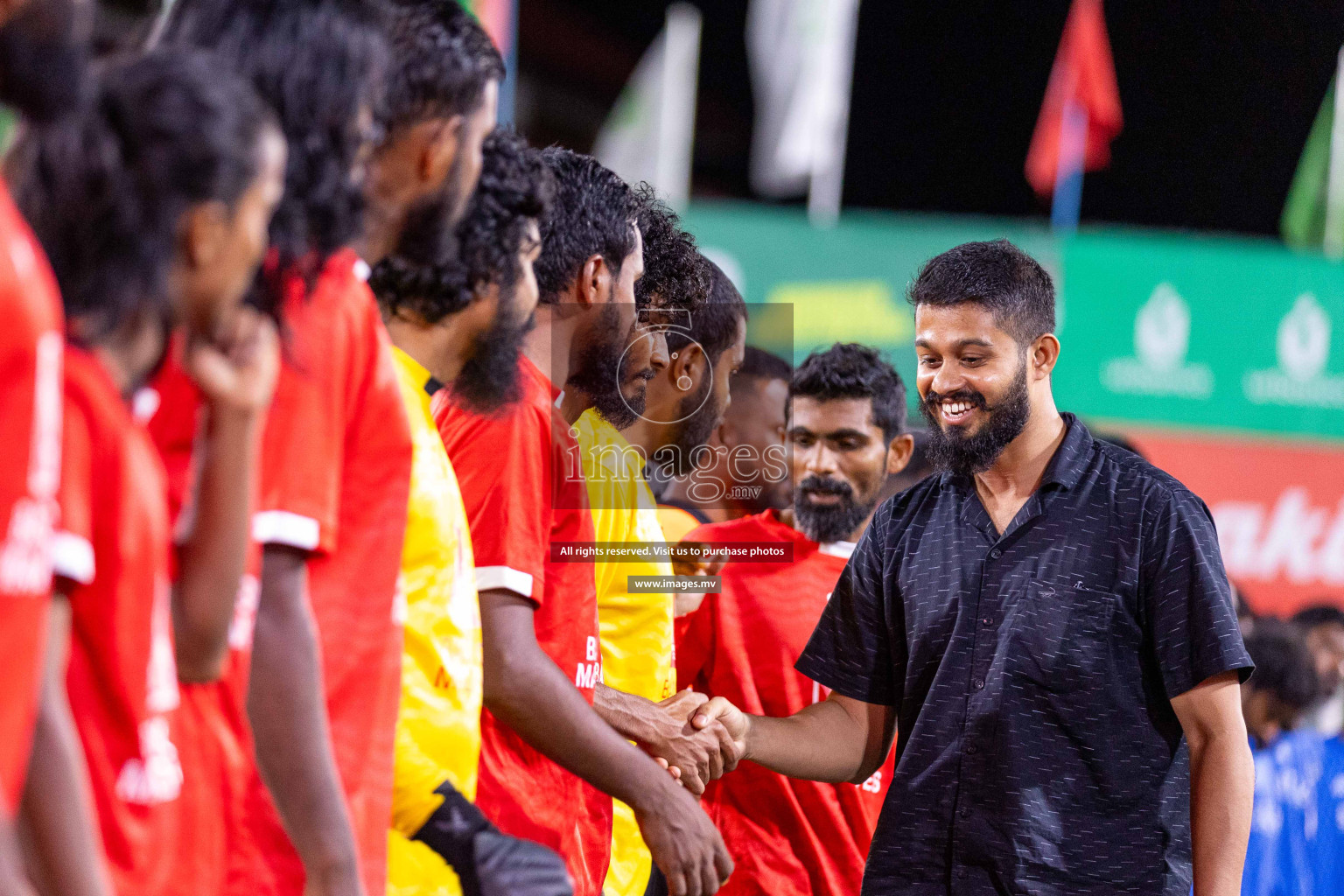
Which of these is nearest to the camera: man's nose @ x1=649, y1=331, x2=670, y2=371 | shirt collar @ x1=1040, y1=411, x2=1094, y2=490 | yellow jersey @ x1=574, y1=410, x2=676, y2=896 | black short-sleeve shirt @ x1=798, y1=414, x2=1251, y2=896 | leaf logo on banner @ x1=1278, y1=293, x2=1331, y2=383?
black short-sleeve shirt @ x1=798, y1=414, x2=1251, y2=896

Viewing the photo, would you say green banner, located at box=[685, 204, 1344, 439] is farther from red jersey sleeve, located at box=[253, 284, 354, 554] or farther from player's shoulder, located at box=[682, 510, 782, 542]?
red jersey sleeve, located at box=[253, 284, 354, 554]

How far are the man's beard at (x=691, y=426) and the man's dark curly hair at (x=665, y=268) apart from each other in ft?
1.22

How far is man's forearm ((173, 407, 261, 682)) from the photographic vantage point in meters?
1.52

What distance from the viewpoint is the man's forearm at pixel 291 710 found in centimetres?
169

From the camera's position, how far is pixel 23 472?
3.91 feet

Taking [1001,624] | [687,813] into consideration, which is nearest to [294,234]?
[687,813]

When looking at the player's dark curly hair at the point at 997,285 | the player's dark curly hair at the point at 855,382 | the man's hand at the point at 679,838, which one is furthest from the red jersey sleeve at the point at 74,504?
the player's dark curly hair at the point at 855,382

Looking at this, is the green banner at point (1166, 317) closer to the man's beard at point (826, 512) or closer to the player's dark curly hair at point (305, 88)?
the man's beard at point (826, 512)

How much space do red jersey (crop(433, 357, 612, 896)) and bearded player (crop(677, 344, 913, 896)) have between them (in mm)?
1096

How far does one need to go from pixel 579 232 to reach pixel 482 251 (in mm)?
863

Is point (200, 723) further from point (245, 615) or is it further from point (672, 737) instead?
point (672, 737)

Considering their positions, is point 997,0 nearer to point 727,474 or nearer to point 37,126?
point 727,474

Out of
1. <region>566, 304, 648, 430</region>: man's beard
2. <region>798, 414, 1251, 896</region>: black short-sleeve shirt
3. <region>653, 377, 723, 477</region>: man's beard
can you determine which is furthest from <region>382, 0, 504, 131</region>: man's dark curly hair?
<region>653, 377, 723, 477</region>: man's beard

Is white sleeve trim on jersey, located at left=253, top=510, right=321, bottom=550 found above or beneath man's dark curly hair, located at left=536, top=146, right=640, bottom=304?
beneath
